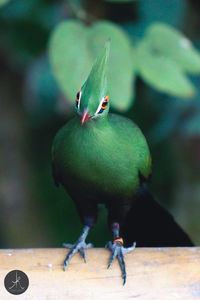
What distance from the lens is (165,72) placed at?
3.22m

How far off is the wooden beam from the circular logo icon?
0.04 ft

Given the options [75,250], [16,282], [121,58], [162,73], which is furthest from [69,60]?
[16,282]

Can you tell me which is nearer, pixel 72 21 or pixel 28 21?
pixel 72 21

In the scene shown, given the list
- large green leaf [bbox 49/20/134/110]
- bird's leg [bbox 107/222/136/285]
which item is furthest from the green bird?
large green leaf [bbox 49/20/134/110]

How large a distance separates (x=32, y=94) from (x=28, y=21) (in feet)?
1.78

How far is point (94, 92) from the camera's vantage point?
2758mm

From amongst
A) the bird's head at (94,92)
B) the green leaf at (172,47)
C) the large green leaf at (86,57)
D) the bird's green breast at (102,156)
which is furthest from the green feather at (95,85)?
the green leaf at (172,47)

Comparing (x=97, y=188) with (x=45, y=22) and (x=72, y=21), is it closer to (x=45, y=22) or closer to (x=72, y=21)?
(x=72, y=21)

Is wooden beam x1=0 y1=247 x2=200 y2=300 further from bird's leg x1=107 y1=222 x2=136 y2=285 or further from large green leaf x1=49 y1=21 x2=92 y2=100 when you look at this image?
large green leaf x1=49 y1=21 x2=92 y2=100

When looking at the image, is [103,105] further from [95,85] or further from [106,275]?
[106,275]

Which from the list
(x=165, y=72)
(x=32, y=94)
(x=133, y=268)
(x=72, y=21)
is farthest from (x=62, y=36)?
(x=32, y=94)

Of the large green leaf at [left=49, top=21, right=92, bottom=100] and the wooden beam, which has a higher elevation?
the large green leaf at [left=49, top=21, right=92, bottom=100]

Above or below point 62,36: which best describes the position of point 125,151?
below

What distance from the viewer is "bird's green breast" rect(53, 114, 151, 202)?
9.59 feet
